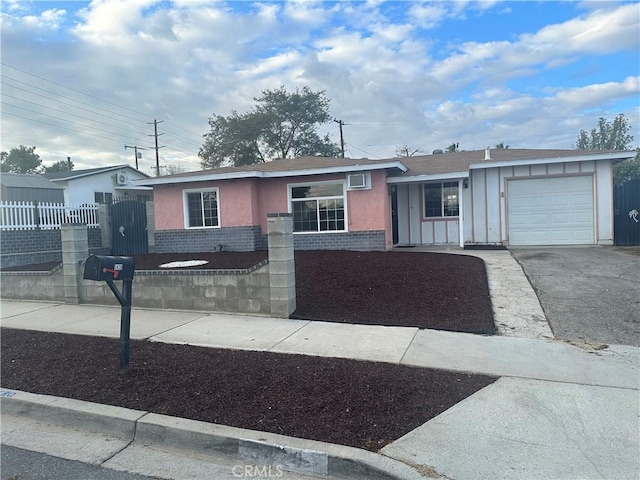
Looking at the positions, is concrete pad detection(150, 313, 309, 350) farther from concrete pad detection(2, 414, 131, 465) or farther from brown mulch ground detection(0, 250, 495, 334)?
concrete pad detection(2, 414, 131, 465)

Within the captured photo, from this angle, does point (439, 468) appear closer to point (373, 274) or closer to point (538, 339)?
point (538, 339)

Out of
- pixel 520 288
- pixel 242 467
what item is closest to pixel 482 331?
pixel 520 288

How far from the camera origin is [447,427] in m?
3.75

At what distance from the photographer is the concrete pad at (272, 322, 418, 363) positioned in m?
5.53

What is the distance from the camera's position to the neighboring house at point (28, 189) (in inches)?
955

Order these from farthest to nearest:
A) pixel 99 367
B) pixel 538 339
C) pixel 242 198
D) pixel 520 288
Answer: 1. pixel 242 198
2. pixel 520 288
3. pixel 538 339
4. pixel 99 367

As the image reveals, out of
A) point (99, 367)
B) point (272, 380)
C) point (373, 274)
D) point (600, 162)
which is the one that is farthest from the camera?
point (600, 162)

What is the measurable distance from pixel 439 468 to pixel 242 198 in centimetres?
1266

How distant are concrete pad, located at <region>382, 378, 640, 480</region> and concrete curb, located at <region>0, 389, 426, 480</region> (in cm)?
24

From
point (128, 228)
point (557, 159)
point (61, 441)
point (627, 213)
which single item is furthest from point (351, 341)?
point (128, 228)

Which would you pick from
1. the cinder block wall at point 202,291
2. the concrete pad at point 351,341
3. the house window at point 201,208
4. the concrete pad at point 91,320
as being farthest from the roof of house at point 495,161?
the concrete pad at point 91,320

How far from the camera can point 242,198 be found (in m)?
14.9

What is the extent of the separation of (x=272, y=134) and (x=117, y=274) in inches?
1372

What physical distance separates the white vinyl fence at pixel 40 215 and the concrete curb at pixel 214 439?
1073cm
